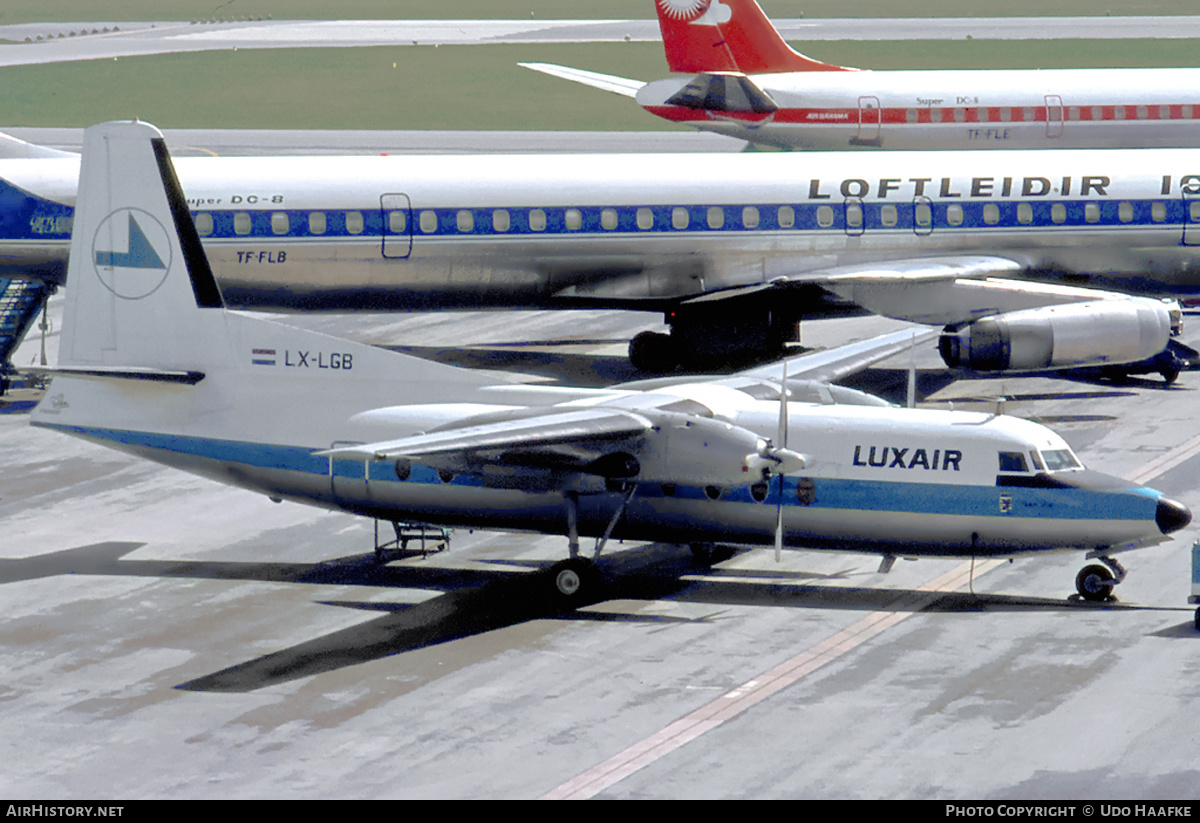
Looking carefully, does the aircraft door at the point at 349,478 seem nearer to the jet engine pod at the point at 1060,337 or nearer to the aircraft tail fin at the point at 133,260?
the aircraft tail fin at the point at 133,260

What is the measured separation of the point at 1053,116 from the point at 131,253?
40.0m

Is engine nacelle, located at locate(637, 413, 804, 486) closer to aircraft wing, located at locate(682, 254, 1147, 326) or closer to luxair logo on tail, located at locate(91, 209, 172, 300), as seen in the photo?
luxair logo on tail, located at locate(91, 209, 172, 300)

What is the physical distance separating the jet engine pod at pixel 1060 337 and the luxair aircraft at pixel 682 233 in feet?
4.55

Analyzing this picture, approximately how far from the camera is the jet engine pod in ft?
118

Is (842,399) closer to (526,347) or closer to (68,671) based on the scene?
(68,671)

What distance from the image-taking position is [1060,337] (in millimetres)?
36000

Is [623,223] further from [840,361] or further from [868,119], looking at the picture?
[868,119]

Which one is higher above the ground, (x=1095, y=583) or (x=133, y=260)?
(x=133, y=260)

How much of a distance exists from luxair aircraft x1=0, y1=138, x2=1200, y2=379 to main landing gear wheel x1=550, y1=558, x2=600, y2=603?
14.3 meters

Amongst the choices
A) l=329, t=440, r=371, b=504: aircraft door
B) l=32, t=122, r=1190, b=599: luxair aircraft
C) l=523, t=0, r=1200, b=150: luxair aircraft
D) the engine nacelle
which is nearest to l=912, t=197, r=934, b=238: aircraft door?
l=32, t=122, r=1190, b=599: luxair aircraft

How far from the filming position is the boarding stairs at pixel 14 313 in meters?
39.3

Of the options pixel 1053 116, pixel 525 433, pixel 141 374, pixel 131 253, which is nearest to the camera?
pixel 525 433

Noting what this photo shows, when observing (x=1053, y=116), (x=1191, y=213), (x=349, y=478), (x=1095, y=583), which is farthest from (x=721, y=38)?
(x=1095, y=583)
